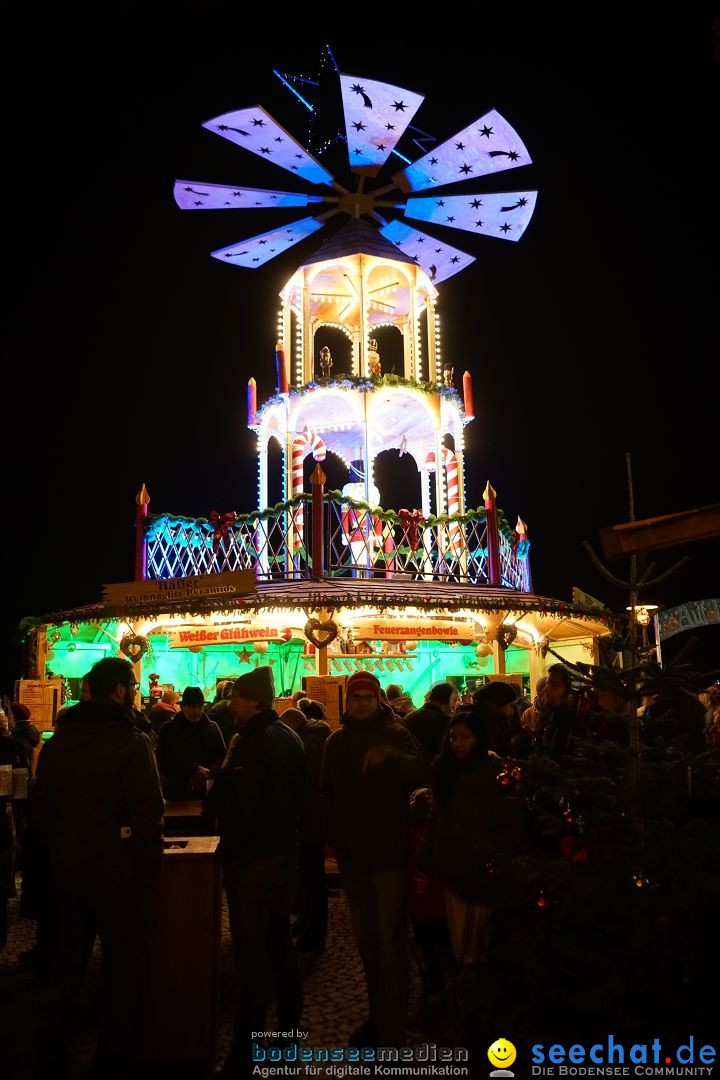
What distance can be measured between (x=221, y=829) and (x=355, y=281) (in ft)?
48.6

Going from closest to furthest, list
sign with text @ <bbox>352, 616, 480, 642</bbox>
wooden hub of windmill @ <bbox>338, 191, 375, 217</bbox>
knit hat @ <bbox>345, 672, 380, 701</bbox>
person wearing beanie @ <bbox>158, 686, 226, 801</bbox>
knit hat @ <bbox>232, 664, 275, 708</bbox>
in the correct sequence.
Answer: knit hat @ <bbox>232, 664, 275, 708</bbox>
knit hat @ <bbox>345, 672, 380, 701</bbox>
person wearing beanie @ <bbox>158, 686, 226, 801</bbox>
sign with text @ <bbox>352, 616, 480, 642</bbox>
wooden hub of windmill @ <bbox>338, 191, 375, 217</bbox>

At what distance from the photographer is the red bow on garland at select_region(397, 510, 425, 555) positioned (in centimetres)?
1473

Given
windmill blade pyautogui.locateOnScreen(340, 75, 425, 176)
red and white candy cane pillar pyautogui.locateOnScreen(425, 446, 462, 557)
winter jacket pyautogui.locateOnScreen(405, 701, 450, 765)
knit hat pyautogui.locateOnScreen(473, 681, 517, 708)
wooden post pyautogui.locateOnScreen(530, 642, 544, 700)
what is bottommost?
winter jacket pyautogui.locateOnScreen(405, 701, 450, 765)

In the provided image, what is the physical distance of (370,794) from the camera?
14.9 ft

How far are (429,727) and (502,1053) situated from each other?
8.59 ft

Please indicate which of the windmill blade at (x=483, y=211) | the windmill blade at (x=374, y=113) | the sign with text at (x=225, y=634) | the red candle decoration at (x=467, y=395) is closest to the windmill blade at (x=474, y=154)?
the windmill blade at (x=483, y=211)

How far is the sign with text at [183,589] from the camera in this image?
12383 mm

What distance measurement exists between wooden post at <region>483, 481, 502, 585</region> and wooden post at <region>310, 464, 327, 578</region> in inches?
125

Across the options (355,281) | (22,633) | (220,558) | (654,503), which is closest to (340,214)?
(355,281)

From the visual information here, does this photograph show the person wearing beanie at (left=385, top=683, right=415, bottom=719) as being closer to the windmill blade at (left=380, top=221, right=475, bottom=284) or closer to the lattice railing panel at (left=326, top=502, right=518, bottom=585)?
the lattice railing panel at (left=326, top=502, right=518, bottom=585)

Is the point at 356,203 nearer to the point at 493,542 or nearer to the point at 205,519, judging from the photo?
the point at 205,519

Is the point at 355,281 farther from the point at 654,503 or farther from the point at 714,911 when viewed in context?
the point at 654,503

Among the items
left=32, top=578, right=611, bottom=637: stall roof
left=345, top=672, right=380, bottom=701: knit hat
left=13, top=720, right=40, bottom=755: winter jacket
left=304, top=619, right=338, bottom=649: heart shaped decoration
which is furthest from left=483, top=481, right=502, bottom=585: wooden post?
left=345, top=672, right=380, bottom=701: knit hat

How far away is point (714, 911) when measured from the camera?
3535mm
